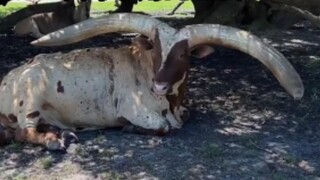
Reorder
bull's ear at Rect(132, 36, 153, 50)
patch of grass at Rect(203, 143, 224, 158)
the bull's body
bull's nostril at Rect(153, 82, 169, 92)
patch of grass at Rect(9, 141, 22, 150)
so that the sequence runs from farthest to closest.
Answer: bull's ear at Rect(132, 36, 153, 50), the bull's body, bull's nostril at Rect(153, 82, 169, 92), patch of grass at Rect(9, 141, 22, 150), patch of grass at Rect(203, 143, 224, 158)

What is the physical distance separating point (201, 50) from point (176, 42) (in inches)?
15.2

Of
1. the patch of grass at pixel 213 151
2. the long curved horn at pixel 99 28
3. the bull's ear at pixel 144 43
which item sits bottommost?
the patch of grass at pixel 213 151

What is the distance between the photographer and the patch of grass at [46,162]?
5.86m

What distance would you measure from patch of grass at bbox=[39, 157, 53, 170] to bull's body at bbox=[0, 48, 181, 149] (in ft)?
2.11

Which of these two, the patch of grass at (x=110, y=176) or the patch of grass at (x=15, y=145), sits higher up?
the patch of grass at (x=15, y=145)

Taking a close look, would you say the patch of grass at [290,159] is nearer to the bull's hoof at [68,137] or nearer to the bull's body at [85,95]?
the bull's body at [85,95]

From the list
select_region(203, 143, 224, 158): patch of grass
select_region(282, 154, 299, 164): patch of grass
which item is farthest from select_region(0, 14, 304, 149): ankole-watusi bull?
select_region(282, 154, 299, 164): patch of grass

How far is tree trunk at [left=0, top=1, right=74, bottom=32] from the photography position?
14.5 meters

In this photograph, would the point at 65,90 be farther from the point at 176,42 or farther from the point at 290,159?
the point at 290,159

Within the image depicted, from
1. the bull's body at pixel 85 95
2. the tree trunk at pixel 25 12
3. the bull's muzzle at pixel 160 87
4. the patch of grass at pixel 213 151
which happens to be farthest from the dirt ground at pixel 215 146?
the tree trunk at pixel 25 12

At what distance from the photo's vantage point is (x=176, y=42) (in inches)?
266

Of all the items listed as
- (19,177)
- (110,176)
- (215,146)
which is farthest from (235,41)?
(19,177)

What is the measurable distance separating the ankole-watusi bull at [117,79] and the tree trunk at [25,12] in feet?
24.9

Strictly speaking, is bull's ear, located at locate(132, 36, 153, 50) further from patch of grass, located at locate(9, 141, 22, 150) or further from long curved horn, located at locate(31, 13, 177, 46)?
patch of grass, located at locate(9, 141, 22, 150)
